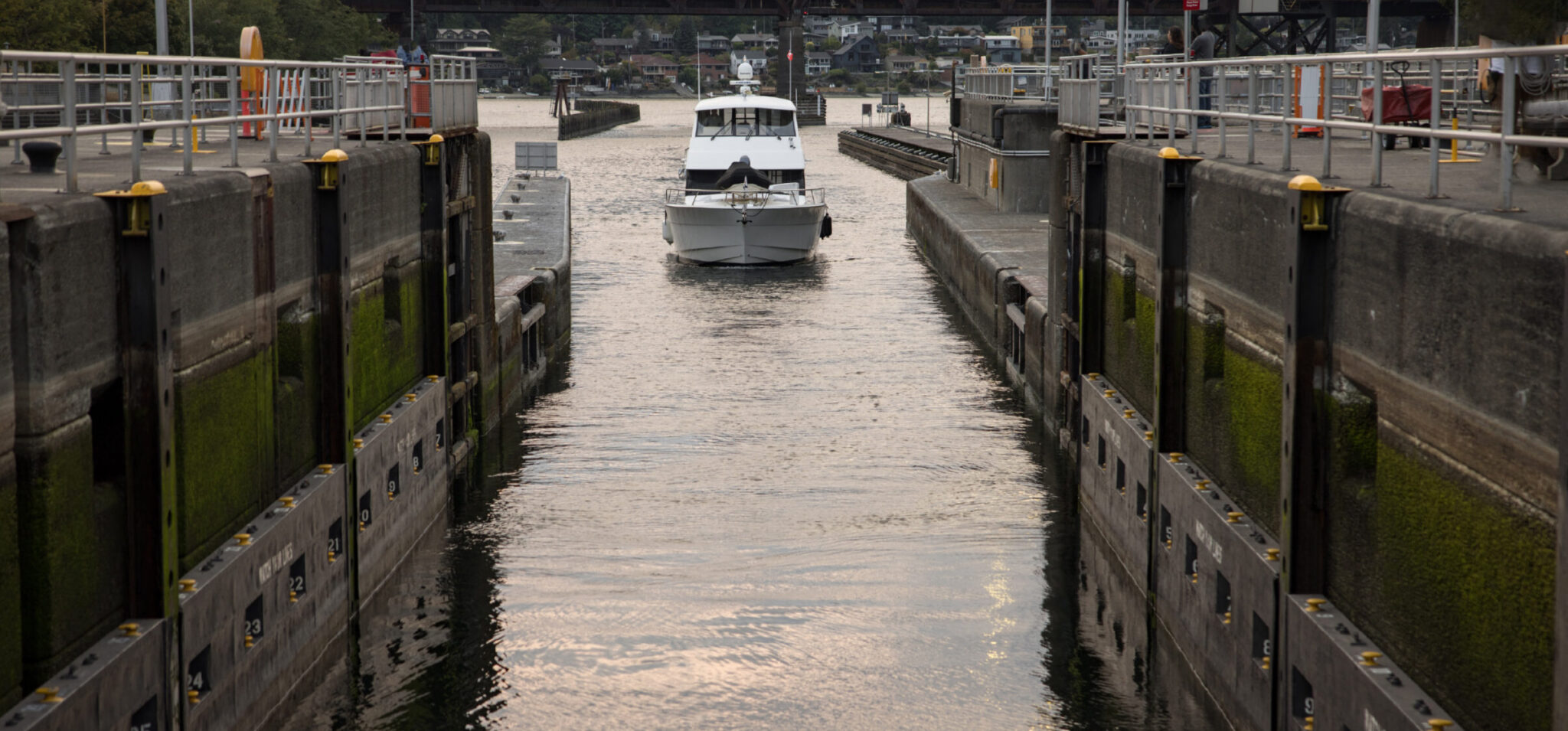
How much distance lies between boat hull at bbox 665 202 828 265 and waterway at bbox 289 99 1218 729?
28.6ft

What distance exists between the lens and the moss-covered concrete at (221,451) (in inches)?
364

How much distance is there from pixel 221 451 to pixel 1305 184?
6.52 meters

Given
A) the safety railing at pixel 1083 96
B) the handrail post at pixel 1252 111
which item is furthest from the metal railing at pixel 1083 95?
the handrail post at pixel 1252 111

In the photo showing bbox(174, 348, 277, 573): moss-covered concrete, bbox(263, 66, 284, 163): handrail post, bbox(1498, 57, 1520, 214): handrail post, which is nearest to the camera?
bbox(1498, 57, 1520, 214): handrail post

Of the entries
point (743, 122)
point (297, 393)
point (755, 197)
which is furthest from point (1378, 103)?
point (743, 122)

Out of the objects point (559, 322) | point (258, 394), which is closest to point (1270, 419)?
point (258, 394)

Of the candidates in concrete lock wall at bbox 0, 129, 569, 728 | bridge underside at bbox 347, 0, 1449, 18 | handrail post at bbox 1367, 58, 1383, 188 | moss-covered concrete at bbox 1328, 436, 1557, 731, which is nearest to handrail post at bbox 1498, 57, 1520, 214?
moss-covered concrete at bbox 1328, 436, 1557, 731

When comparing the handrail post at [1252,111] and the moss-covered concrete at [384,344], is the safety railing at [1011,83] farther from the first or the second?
the handrail post at [1252,111]

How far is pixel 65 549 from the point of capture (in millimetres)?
7668

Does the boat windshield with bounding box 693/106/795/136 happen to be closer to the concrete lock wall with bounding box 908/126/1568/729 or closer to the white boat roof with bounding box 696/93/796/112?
the white boat roof with bounding box 696/93/796/112

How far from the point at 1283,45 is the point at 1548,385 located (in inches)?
2051

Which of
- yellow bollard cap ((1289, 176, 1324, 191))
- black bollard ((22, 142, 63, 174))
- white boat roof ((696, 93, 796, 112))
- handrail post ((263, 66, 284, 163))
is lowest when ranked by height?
yellow bollard cap ((1289, 176, 1324, 191))

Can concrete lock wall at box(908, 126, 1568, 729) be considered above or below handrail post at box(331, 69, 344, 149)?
below

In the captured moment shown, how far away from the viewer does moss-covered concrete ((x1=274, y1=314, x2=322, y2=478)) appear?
1156 centimetres
